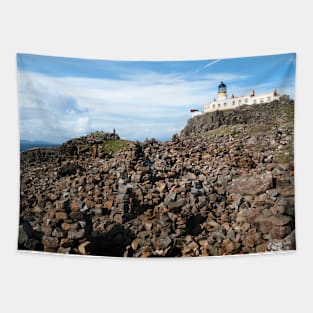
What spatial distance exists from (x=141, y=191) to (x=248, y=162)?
3.36ft

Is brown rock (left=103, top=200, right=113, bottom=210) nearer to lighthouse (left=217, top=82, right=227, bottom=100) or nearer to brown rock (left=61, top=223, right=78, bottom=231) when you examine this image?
brown rock (left=61, top=223, right=78, bottom=231)

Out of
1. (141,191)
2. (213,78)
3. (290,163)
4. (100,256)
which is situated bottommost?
(100,256)

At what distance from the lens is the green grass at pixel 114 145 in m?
3.54

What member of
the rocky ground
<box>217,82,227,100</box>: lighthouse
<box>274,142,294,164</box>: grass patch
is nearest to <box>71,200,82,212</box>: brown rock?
the rocky ground

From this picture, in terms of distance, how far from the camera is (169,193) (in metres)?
3.54

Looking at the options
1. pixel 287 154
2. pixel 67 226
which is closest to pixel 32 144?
pixel 67 226

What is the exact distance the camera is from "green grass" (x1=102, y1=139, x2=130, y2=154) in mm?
3543

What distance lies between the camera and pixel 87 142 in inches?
139

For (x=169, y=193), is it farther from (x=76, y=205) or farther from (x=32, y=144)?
(x=32, y=144)

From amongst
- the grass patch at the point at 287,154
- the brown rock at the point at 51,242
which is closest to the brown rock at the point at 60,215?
the brown rock at the point at 51,242

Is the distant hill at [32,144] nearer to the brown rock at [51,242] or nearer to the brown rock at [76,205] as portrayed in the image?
the brown rock at [76,205]

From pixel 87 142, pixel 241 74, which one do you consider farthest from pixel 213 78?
pixel 87 142

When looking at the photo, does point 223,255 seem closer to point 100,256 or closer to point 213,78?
point 100,256

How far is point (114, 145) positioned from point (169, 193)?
2.18 ft
